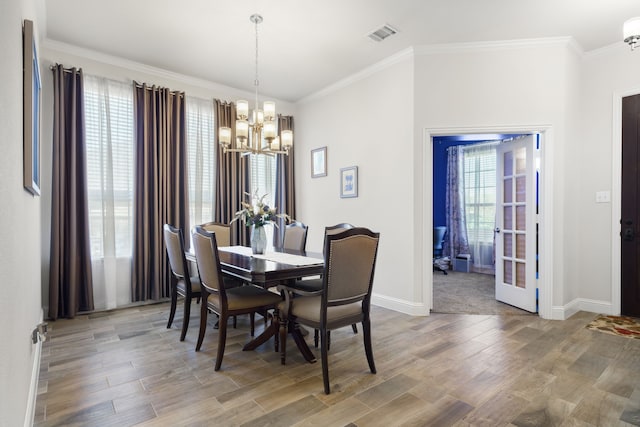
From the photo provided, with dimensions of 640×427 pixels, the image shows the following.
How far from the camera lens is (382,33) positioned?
3.36 meters

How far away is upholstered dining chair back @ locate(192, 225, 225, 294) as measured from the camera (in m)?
2.41

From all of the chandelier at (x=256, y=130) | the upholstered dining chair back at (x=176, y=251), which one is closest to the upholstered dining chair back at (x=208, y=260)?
the upholstered dining chair back at (x=176, y=251)

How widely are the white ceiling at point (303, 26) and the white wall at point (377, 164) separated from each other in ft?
1.46

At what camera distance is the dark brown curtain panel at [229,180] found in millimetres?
4594

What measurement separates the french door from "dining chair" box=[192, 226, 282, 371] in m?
2.81

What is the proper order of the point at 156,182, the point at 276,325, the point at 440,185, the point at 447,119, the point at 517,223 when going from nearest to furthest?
the point at 276,325
the point at 447,119
the point at 517,223
the point at 156,182
the point at 440,185

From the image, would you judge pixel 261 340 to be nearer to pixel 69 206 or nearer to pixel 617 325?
pixel 69 206

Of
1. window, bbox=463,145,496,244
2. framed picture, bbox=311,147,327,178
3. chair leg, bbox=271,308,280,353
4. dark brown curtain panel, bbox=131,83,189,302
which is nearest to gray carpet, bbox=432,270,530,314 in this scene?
window, bbox=463,145,496,244

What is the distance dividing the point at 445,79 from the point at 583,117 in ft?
5.38

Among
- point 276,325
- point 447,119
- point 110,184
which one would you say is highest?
point 447,119

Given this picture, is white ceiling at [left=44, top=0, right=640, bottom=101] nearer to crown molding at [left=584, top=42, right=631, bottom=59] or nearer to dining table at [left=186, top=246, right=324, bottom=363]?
crown molding at [left=584, top=42, right=631, bottom=59]

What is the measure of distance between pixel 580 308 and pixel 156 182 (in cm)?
508

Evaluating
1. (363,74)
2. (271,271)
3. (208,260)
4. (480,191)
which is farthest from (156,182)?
(480,191)

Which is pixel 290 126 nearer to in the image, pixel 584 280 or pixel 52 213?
pixel 52 213
